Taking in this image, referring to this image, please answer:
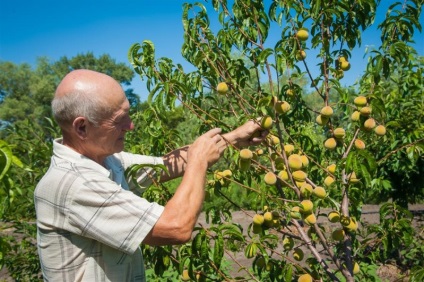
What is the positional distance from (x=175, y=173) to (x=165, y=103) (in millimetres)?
425

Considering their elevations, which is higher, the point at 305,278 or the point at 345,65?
the point at 345,65

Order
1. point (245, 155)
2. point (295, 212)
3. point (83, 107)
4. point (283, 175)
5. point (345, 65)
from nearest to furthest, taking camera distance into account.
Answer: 1. point (83, 107)
2. point (295, 212)
3. point (245, 155)
4. point (283, 175)
5. point (345, 65)

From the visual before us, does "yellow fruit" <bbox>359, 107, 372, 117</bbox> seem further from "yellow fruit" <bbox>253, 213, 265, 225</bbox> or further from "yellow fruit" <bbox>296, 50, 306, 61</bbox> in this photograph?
"yellow fruit" <bbox>253, 213, 265, 225</bbox>

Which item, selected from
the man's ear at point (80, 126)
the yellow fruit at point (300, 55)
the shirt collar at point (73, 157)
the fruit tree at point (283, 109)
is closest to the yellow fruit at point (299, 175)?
the fruit tree at point (283, 109)

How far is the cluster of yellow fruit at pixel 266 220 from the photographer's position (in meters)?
1.89

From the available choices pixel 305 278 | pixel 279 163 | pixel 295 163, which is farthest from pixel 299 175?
pixel 305 278

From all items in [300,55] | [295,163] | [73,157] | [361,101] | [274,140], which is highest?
[300,55]

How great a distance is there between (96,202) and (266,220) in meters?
0.87

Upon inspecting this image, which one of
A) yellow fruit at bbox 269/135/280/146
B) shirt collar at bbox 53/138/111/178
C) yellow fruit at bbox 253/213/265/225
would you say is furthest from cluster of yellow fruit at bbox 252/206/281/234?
shirt collar at bbox 53/138/111/178

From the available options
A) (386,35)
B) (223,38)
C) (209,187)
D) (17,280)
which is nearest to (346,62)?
(386,35)

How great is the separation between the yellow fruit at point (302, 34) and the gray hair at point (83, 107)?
3.41ft

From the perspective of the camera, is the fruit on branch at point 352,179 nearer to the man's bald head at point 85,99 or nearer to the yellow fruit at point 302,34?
the yellow fruit at point 302,34

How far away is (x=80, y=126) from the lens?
1521 millimetres

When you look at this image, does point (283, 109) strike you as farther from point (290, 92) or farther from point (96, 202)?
point (96, 202)
